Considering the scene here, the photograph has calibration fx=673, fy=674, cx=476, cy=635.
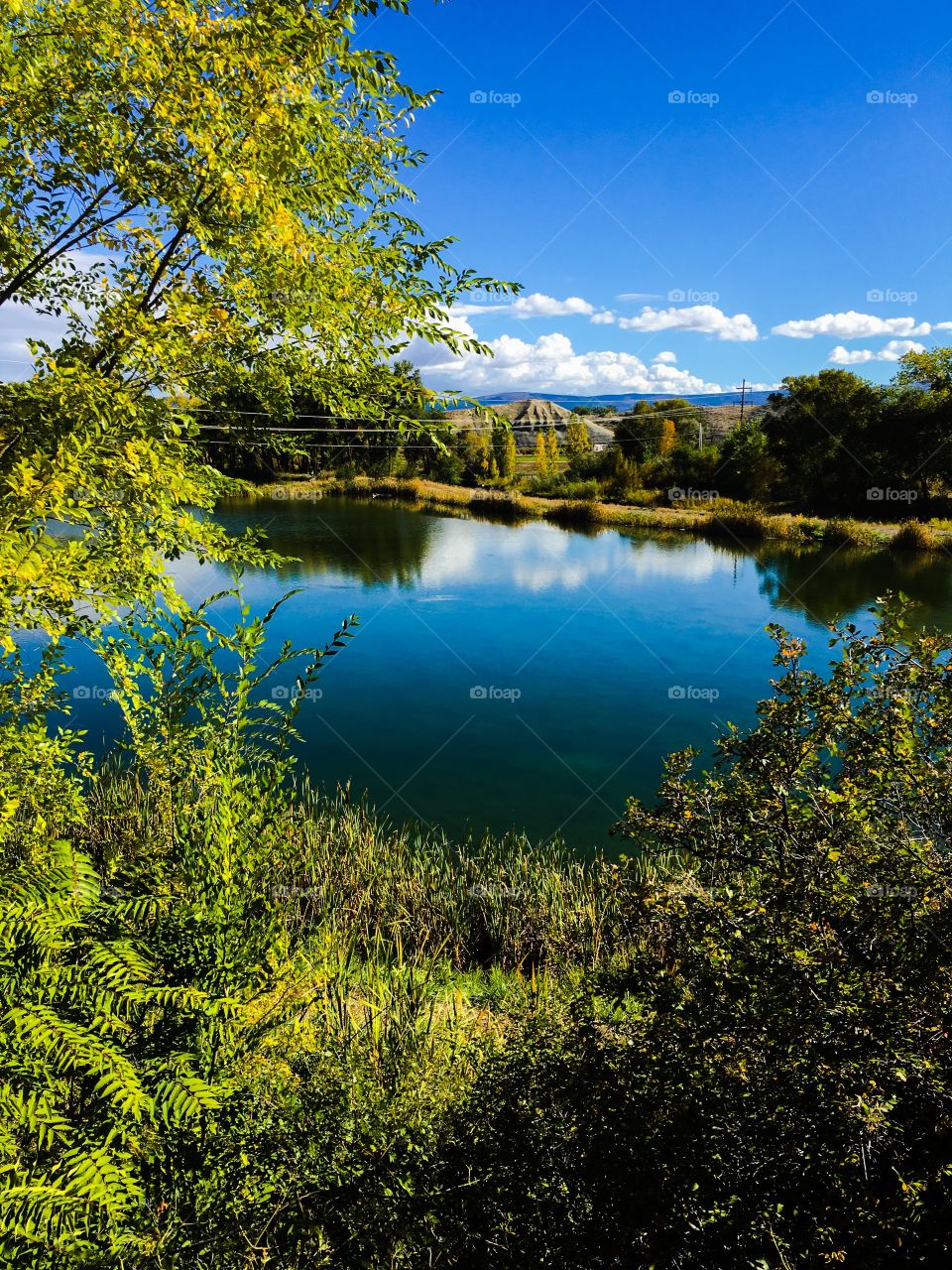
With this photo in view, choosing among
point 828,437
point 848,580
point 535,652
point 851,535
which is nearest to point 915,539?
point 851,535

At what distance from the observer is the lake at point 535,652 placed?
35.0 ft

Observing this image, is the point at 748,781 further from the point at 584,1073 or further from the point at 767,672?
the point at 767,672

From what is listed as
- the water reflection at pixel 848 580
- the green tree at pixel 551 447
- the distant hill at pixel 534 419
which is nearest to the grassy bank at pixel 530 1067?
the water reflection at pixel 848 580

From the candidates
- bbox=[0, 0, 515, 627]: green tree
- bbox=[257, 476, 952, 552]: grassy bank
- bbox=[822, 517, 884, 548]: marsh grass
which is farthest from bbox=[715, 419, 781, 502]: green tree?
bbox=[0, 0, 515, 627]: green tree

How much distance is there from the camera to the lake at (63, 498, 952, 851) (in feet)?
35.0

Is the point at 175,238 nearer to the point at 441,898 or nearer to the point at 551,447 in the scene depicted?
the point at 441,898

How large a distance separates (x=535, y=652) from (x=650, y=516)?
2036 cm

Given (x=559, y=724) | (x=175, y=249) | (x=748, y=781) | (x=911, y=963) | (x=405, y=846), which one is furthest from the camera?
(x=559, y=724)

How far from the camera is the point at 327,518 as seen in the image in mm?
37750

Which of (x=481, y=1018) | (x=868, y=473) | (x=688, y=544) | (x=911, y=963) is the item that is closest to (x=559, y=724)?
(x=481, y=1018)

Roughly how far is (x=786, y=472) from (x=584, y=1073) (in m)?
37.3

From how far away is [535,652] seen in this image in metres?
17.7

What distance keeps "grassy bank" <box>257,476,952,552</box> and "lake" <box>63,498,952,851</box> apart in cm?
169

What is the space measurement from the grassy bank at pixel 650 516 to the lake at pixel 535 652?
169 centimetres
